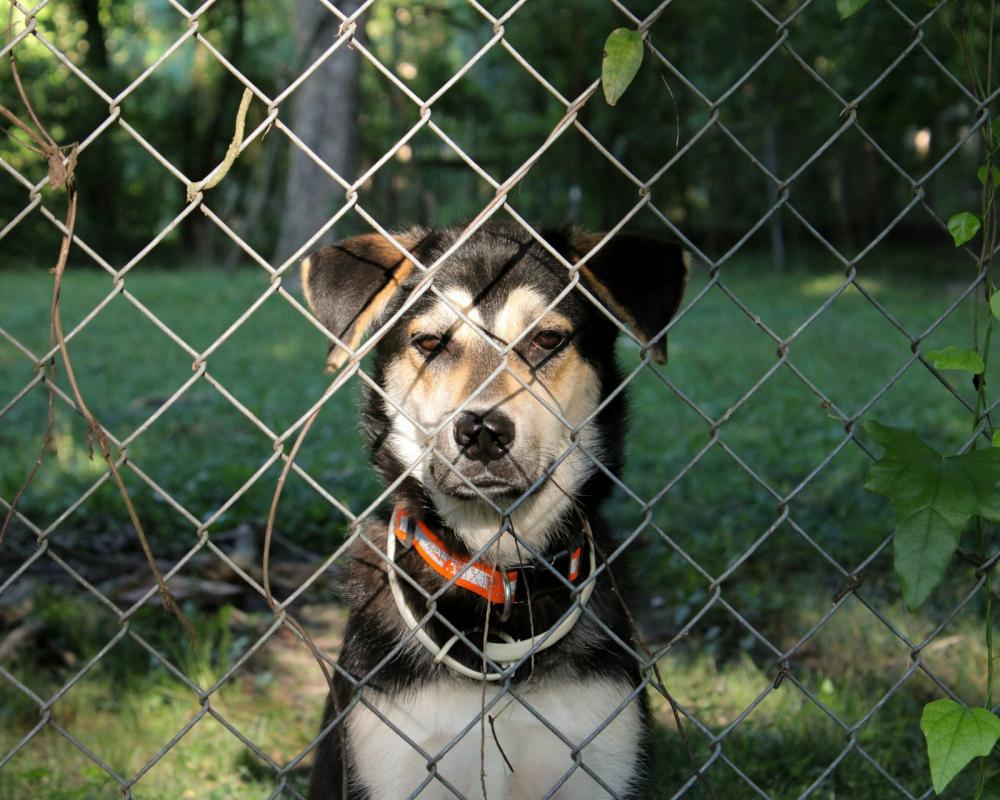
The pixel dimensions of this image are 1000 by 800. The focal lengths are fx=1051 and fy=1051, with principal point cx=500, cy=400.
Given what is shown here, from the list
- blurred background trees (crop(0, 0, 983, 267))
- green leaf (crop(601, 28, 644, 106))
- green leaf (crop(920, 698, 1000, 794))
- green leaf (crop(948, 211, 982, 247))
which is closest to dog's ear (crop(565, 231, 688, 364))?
green leaf (crop(948, 211, 982, 247))

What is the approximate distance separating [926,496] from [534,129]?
2101 cm

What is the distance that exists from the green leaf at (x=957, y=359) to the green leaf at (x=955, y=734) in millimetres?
689

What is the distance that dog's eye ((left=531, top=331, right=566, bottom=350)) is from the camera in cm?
316

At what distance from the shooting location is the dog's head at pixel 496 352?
107 inches

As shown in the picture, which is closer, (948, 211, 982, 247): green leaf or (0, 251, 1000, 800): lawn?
(948, 211, 982, 247): green leaf

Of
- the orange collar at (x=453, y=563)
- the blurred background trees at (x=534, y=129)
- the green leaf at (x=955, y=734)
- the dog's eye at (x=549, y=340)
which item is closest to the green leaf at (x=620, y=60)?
the orange collar at (x=453, y=563)

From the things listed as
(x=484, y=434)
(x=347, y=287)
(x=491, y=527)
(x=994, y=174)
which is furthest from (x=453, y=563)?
(x=994, y=174)

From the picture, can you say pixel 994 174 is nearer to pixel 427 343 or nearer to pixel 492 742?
pixel 427 343

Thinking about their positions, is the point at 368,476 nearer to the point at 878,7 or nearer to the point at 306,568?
the point at 306,568

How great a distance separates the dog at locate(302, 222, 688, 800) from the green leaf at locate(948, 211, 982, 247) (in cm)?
67

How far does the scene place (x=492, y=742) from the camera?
2650mm

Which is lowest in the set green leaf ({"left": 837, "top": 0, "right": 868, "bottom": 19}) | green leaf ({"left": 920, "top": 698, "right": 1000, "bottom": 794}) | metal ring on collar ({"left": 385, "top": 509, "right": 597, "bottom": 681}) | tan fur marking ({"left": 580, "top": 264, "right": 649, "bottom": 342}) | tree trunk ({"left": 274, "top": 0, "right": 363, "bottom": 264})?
tree trunk ({"left": 274, "top": 0, "right": 363, "bottom": 264})

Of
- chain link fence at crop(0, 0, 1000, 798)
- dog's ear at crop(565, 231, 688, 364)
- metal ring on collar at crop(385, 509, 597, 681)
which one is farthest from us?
dog's ear at crop(565, 231, 688, 364)

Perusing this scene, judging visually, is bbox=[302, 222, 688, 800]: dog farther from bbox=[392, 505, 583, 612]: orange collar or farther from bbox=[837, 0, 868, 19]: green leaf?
bbox=[837, 0, 868, 19]: green leaf
